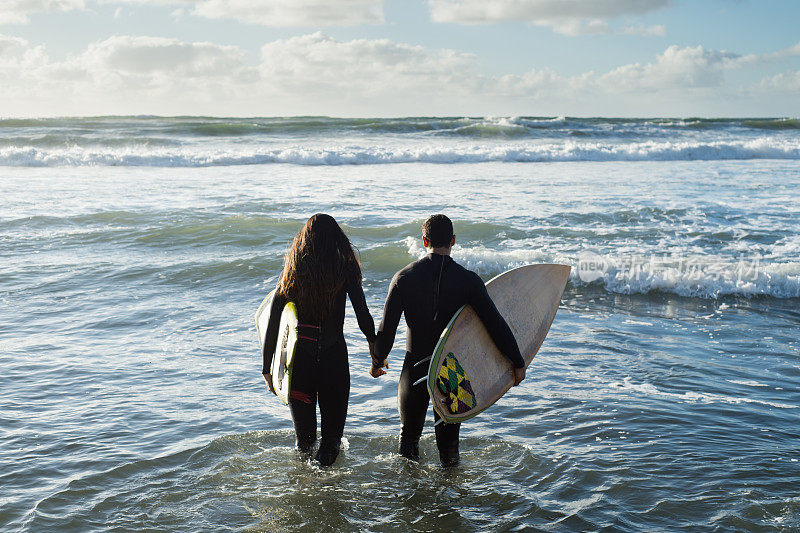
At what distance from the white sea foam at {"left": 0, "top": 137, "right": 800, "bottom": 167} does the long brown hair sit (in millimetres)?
23224

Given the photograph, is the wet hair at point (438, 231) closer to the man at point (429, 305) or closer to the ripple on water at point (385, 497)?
the man at point (429, 305)

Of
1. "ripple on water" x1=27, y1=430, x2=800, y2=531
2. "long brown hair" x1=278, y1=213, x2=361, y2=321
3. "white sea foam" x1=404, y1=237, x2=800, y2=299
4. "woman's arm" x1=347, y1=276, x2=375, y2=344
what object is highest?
"long brown hair" x1=278, y1=213, x2=361, y2=321

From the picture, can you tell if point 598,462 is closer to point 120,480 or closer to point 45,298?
point 120,480

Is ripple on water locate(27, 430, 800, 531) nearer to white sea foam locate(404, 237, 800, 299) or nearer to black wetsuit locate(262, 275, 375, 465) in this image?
black wetsuit locate(262, 275, 375, 465)

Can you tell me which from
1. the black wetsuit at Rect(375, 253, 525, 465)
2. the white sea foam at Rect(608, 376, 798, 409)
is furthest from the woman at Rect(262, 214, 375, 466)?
the white sea foam at Rect(608, 376, 798, 409)

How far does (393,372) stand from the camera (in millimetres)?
6445

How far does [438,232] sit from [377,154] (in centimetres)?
2430

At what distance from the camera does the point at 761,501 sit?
12.8ft

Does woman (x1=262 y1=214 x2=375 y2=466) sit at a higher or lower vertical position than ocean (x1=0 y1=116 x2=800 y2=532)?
higher

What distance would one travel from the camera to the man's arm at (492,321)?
3980 millimetres

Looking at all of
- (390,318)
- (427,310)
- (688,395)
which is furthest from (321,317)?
(688,395)

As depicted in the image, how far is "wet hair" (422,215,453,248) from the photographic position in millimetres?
3943

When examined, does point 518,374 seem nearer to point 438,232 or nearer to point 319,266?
point 438,232

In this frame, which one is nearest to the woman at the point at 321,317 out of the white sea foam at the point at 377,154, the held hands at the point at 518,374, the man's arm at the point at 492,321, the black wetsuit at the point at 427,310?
the black wetsuit at the point at 427,310
